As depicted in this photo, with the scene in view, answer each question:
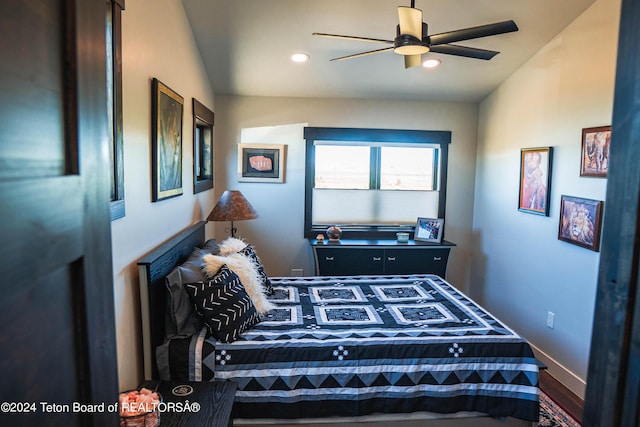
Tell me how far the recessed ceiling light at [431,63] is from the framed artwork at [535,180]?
3.70ft

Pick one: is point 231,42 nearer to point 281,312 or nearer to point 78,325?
point 281,312

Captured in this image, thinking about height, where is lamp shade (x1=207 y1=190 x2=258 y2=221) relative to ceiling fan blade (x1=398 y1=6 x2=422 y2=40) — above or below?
below

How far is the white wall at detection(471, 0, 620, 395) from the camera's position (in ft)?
9.09

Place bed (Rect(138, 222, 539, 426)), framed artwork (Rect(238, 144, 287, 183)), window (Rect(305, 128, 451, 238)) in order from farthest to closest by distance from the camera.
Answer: window (Rect(305, 128, 451, 238))
framed artwork (Rect(238, 144, 287, 183))
bed (Rect(138, 222, 539, 426))

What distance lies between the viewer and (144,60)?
2.08m

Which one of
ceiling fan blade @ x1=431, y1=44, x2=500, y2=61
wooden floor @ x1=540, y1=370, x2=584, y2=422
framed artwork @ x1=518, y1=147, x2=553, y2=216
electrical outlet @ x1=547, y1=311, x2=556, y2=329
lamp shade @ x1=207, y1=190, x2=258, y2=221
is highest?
ceiling fan blade @ x1=431, y1=44, x2=500, y2=61

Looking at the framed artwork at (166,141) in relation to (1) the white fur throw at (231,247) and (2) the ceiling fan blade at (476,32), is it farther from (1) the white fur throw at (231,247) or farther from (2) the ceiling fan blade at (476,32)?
(2) the ceiling fan blade at (476,32)

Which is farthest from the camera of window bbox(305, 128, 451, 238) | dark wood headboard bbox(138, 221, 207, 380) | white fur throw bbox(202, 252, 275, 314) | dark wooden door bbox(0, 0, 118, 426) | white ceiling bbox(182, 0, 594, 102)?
window bbox(305, 128, 451, 238)

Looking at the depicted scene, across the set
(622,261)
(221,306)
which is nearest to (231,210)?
(221,306)

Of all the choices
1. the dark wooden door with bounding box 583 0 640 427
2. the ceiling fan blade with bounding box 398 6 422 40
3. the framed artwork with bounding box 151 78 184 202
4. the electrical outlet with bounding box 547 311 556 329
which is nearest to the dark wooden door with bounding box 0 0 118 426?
the dark wooden door with bounding box 583 0 640 427

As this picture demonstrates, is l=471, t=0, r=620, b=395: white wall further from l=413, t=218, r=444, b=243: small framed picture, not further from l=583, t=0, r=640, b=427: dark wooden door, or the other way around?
l=583, t=0, r=640, b=427: dark wooden door

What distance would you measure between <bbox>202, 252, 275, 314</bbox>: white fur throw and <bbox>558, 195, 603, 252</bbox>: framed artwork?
227 cm

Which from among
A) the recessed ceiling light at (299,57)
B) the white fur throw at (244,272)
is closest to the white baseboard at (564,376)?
the white fur throw at (244,272)

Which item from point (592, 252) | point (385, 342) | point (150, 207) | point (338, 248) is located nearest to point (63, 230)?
point (150, 207)
